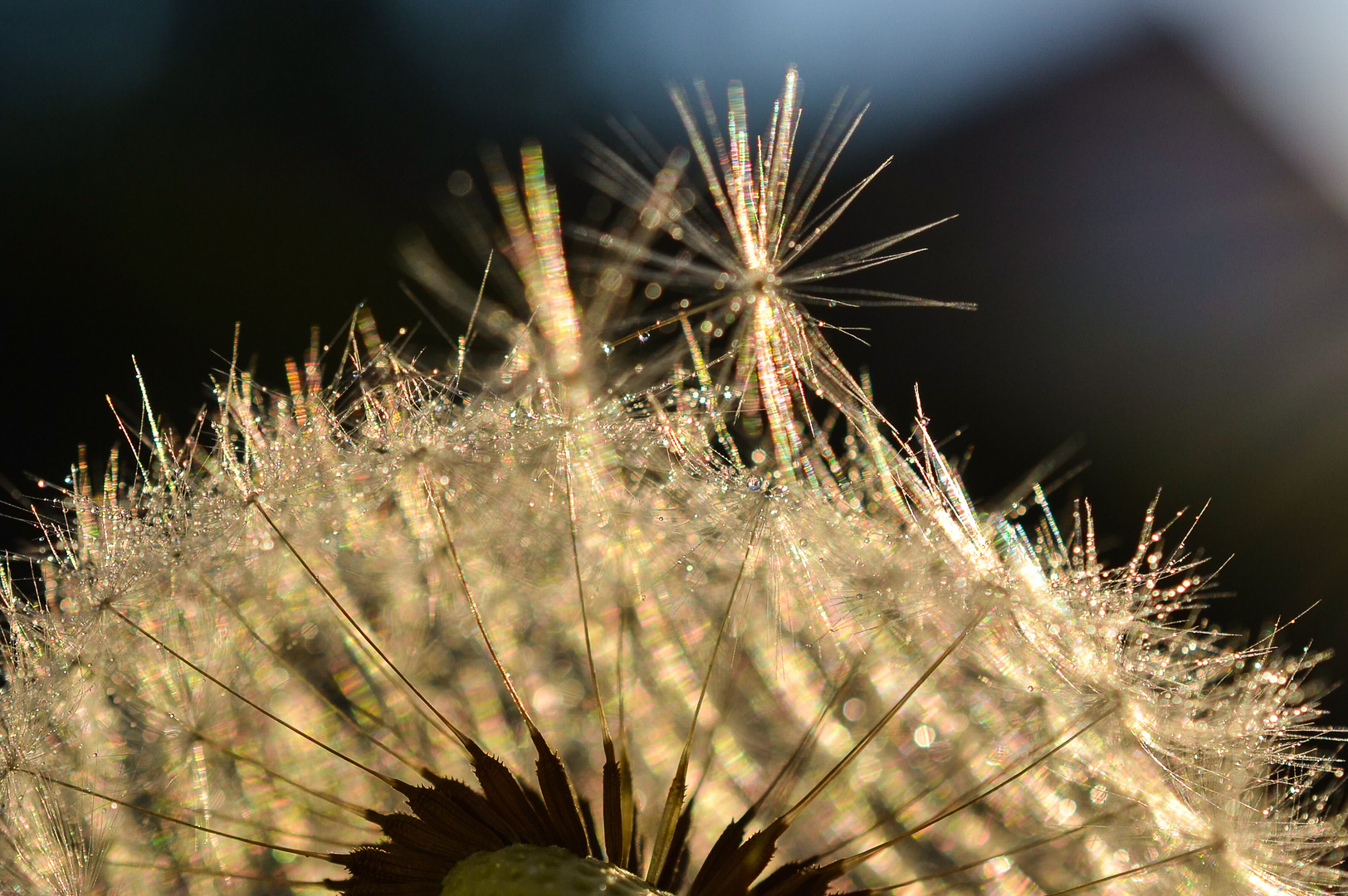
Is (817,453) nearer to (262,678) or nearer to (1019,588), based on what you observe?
(1019,588)

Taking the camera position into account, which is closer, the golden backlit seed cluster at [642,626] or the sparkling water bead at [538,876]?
the sparkling water bead at [538,876]

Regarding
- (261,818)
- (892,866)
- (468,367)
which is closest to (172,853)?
(261,818)

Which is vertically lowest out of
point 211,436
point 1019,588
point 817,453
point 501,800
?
point 1019,588

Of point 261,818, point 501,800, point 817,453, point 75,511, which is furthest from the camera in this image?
point 75,511

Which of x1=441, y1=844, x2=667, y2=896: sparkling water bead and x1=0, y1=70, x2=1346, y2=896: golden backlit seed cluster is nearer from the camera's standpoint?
x1=441, y1=844, x2=667, y2=896: sparkling water bead
